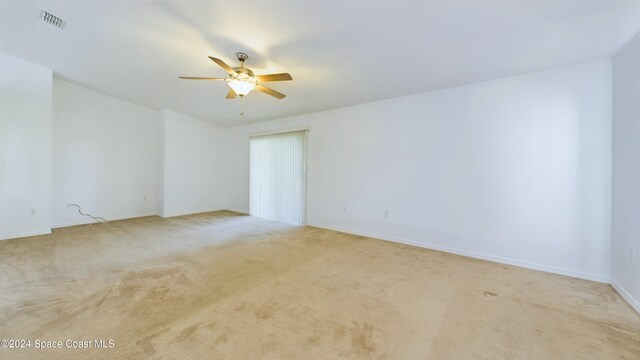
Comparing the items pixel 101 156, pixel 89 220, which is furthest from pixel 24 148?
pixel 89 220

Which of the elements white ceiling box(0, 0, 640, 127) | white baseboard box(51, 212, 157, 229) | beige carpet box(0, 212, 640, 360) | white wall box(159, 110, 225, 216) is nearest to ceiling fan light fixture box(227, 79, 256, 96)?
white ceiling box(0, 0, 640, 127)

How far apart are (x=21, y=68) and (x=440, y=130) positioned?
23.2 feet

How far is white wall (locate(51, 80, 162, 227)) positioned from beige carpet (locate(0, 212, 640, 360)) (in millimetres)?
1834

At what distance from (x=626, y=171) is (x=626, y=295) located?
123 centimetres

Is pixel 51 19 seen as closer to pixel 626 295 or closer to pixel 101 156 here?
pixel 101 156

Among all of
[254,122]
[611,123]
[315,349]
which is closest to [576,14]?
[611,123]

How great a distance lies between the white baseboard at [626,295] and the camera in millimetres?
2104

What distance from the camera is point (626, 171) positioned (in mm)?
2328

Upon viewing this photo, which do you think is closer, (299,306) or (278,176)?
(299,306)

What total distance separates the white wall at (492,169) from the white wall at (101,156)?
16.4ft

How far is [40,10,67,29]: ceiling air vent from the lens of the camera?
2818 mm

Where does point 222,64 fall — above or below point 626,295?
above

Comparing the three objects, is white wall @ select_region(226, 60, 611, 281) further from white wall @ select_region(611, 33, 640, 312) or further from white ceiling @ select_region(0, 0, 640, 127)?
white ceiling @ select_region(0, 0, 640, 127)

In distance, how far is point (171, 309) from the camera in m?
2.04
